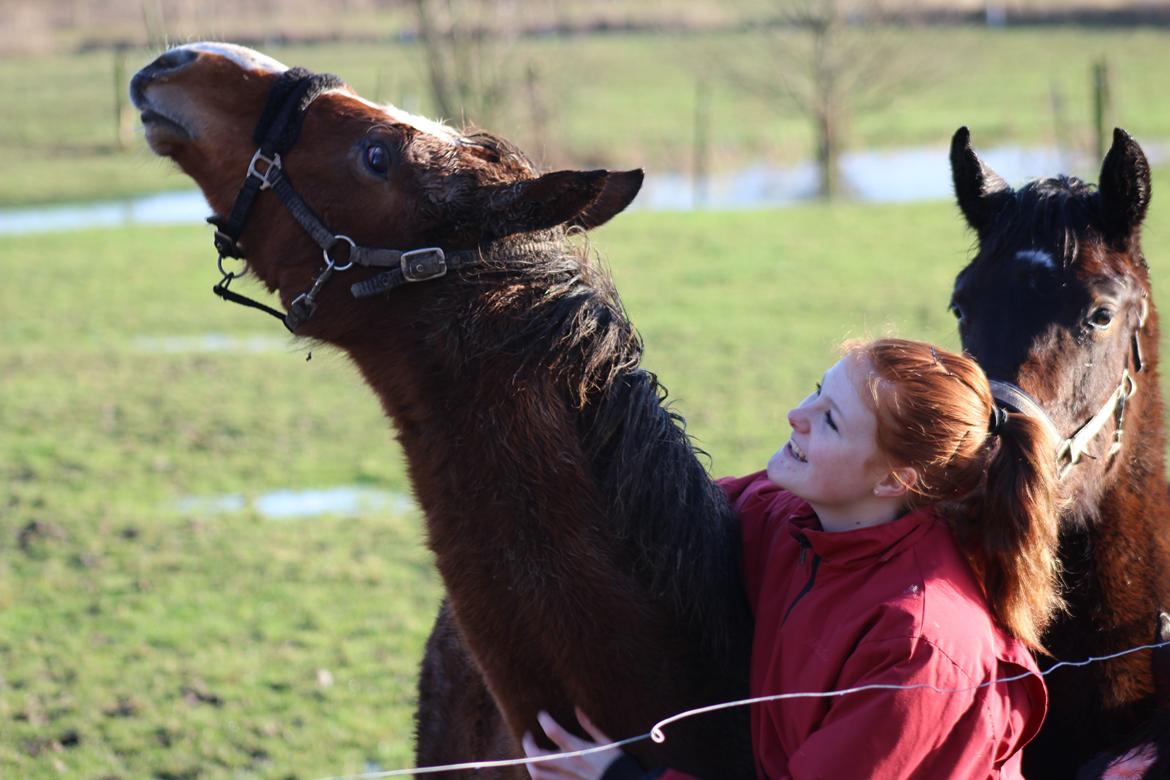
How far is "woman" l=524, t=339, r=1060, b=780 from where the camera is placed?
6.55ft

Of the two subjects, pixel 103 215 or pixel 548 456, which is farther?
pixel 103 215

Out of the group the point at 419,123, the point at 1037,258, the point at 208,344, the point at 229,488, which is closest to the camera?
the point at 419,123

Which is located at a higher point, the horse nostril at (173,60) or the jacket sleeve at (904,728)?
the horse nostril at (173,60)

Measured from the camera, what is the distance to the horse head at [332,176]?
245 cm

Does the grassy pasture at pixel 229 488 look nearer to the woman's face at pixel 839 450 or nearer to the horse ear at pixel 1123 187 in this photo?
the horse ear at pixel 1123 187

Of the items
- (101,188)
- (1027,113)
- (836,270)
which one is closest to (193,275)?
(836,270)

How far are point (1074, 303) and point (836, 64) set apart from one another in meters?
22.3

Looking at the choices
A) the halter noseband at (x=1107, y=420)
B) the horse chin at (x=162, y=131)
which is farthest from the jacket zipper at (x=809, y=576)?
the horse chin at (x=162, y=131)

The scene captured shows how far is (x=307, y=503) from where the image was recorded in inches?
301

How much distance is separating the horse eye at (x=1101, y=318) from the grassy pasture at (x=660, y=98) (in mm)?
18489

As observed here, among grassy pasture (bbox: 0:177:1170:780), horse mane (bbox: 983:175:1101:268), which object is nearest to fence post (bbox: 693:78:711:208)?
grassy pasture (bbox: 0:177:1170:780)

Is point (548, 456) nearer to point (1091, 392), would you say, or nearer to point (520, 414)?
point (520, 414)

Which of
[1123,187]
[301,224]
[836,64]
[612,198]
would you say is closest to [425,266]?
[301,224]

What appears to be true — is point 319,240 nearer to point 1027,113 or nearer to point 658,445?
point 658,445
